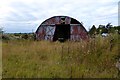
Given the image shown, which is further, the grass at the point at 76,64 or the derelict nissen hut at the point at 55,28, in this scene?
the derelict nissen hut at the point at 55,28

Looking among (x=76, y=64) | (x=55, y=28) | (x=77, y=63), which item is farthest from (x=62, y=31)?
(x=76, y=64)

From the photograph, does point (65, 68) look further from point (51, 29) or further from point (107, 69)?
point (51, 29)

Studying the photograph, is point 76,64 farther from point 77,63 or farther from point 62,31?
point 62,31

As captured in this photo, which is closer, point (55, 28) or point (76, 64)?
point (76, 64)

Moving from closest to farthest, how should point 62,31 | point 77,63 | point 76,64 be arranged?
1. point 76,64
2. point 77,63
3. point 62,31

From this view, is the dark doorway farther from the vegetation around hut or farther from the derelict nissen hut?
the vegetation around hut

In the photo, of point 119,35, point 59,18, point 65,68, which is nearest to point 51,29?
point 59,18

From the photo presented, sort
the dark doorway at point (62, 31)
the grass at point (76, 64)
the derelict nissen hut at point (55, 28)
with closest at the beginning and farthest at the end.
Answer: the grass at point (76, 64)
the derelict nissen hut at point (55, 28)
the dark doorway at point (62, 31)

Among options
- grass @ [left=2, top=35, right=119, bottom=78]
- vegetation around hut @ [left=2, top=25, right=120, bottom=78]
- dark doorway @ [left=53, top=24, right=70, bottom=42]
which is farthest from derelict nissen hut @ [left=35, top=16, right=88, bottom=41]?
grass @ [left=2, top=35, right=119, bottom=78]

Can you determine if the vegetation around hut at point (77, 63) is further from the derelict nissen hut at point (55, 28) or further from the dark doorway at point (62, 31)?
the dark doorway at point (62, 31)

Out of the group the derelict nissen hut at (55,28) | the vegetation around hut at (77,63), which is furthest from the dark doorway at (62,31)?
the vegetation around hut at (77,63)

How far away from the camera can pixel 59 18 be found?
2217 centimetres

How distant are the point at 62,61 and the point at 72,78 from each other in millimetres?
2188

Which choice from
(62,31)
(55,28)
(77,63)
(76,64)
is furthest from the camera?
(62,31)
